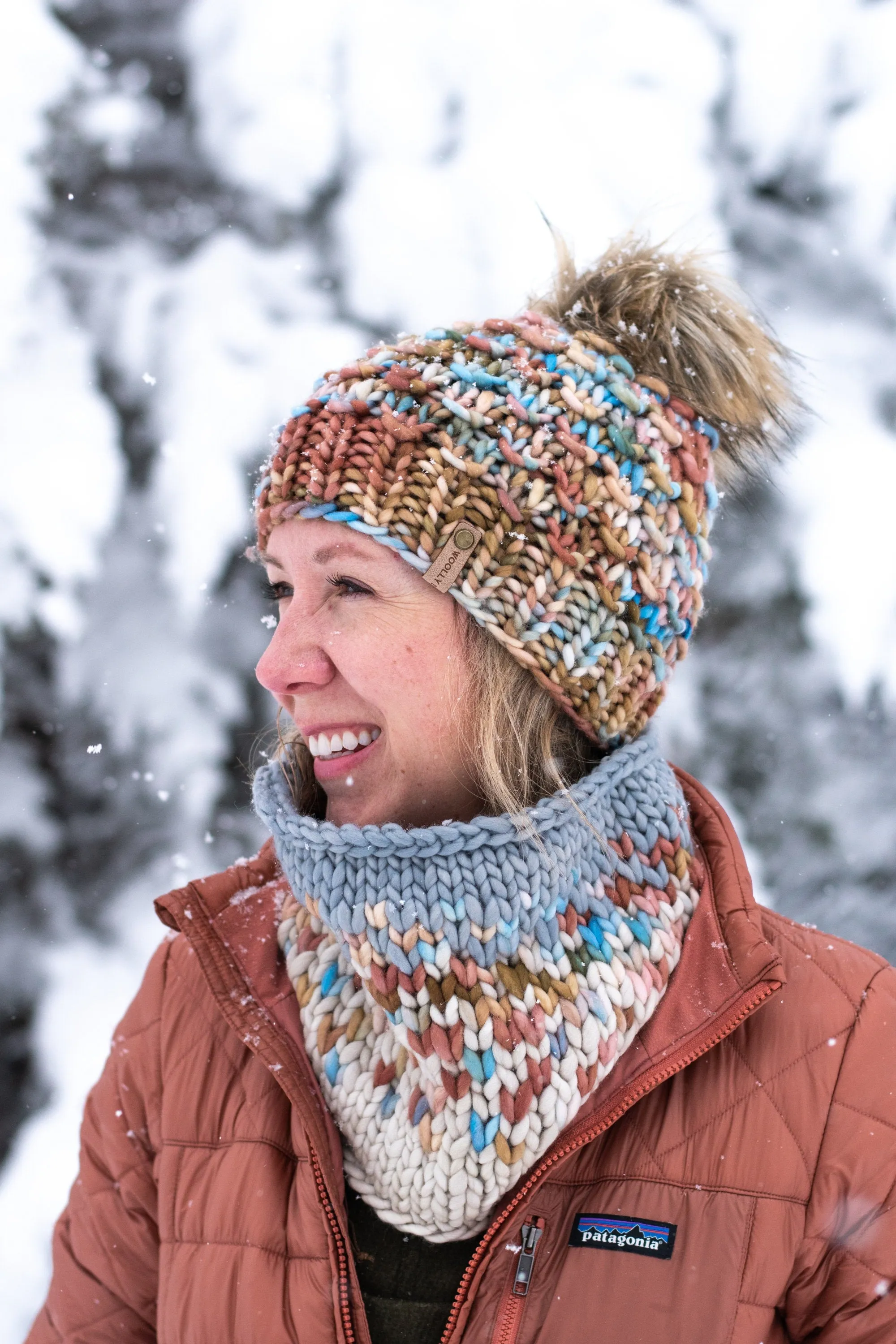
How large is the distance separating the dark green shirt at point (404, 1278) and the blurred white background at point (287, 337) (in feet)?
4.98

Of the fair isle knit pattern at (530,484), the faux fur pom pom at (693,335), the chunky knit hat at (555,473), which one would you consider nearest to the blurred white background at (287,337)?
the faux fur pom pom at (693,335)

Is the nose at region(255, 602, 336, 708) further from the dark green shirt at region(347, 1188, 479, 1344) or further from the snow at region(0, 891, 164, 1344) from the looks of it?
the snow at region(0, 891, 164, 1344)

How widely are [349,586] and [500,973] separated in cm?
61

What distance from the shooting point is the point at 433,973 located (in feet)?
4.42

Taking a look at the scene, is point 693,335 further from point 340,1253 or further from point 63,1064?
point 63,1064

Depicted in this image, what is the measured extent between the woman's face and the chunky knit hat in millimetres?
49

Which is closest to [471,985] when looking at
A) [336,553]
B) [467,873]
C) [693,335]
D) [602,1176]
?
[467,873]

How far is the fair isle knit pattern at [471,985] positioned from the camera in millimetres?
1319

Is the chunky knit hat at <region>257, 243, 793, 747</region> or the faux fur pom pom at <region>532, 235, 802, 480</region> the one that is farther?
the faux fur pom pom at <region>532, 235, 802, 480</region>

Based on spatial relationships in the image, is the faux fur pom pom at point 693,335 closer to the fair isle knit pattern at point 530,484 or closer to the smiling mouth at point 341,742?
the fair isle knit pattern at point 530,484

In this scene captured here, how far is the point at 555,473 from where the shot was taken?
143 cm

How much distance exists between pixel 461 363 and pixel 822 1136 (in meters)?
1.20

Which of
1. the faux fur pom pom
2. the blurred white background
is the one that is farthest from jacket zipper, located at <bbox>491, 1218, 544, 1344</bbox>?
the blurred white background

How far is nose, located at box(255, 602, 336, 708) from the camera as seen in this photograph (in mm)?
1492
